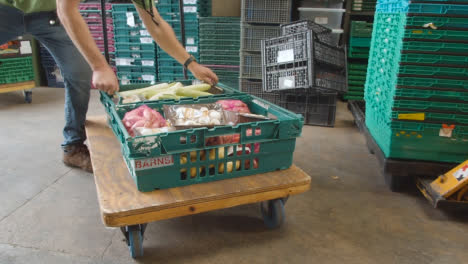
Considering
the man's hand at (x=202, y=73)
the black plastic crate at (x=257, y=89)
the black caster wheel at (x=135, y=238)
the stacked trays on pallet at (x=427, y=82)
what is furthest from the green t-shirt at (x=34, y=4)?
the black plastic crate at (x=257, y=89)

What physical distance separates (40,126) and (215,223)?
2.41 metres

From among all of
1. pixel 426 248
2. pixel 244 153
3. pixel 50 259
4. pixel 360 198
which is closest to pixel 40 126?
pixel 50 259

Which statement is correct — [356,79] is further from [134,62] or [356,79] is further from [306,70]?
[134,62]

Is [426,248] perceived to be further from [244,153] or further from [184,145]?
A: [184,145]

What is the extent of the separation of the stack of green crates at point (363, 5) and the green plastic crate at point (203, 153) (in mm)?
3491

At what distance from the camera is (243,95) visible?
6.48 ft

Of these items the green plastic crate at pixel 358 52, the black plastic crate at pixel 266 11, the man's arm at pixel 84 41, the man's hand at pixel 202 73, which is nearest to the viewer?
the man's arm at pixel 84 41

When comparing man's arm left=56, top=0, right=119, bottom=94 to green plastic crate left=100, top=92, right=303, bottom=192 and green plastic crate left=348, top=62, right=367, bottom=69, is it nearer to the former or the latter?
green plastic crate left=100, top=92, right=303, bottom=192

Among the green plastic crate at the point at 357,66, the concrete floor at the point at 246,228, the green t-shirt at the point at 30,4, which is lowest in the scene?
the concrete floor at the point at 246,228

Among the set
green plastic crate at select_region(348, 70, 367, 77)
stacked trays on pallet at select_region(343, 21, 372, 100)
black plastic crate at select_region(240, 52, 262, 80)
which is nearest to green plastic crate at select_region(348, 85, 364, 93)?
stacked trays on pallet at select_region(343, 21, 372, 100)

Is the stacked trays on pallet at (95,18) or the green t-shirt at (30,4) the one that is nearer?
the green t-shirt at (30,4)

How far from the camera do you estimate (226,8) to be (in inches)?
176

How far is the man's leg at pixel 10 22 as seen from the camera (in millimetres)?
2051

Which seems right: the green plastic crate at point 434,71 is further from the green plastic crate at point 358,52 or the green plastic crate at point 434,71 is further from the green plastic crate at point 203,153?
the green plastic crate at point 358,52
